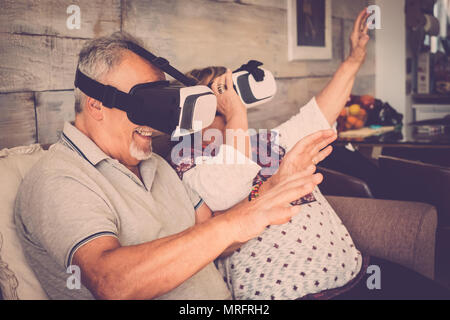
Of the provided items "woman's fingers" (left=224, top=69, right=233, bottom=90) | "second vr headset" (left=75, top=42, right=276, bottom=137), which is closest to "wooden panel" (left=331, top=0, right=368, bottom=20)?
"woman's fingers" (left=224, top=69, right=233, bottom=90)

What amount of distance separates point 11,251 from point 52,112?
648 millimetres

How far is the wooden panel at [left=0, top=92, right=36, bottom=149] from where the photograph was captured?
1.39 metres

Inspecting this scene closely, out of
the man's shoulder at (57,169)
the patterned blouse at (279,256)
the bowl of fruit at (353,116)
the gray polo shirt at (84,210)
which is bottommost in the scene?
the patterned blouse at (279,256)

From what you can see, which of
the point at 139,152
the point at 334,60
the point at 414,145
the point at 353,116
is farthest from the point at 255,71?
the point at 334,60

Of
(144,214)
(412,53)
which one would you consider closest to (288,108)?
(144,214)

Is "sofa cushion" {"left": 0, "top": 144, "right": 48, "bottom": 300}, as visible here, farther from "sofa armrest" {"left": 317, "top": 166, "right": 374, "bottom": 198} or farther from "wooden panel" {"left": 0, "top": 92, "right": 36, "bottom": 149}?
"sofa armrest" {"left": 317, "top": 166, "right": 374, "bottom": 198}

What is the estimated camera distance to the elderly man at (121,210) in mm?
851

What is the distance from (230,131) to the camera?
58.4 inches

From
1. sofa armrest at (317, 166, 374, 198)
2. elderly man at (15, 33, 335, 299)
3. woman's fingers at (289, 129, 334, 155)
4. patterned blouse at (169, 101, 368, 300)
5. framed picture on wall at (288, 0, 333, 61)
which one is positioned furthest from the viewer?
framed picture on wall at (288, 0, 333, 61)

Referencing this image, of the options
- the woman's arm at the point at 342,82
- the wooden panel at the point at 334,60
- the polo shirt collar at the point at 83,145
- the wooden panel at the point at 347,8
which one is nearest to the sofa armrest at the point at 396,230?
the woman's arm at the point at 342,82

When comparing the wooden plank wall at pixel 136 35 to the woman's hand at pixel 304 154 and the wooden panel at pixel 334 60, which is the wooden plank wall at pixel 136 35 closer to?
the wooden panel at pixel 334 60

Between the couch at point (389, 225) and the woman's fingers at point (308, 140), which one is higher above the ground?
the woman's fingers at point (308, 140)

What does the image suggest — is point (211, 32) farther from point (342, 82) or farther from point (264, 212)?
point (264, 212)
